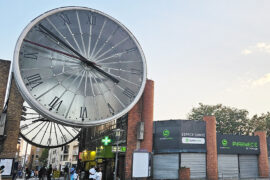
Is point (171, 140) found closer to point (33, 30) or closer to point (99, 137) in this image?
point (99, 137)

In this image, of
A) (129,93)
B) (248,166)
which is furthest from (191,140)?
(129,93)

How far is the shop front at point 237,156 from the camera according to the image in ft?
93.6

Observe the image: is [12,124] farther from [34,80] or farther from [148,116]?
[148,116]

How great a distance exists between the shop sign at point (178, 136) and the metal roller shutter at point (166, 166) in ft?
2.44

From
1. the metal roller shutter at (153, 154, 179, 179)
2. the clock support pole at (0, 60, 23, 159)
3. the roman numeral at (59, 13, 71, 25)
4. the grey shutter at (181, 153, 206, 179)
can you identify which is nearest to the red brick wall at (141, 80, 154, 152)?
the metal roller shutter at (153, 154, 179, 179)

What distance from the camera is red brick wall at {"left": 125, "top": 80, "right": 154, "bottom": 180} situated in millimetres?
21327

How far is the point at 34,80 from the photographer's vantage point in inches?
653

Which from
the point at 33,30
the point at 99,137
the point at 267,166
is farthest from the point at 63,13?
the point at 267,166

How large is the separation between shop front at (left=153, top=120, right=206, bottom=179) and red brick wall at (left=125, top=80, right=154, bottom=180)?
473 centimetres

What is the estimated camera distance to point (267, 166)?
31.1 metres

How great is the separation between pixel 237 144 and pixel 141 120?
14480 mm

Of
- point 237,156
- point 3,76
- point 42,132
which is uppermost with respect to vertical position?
point 3,76

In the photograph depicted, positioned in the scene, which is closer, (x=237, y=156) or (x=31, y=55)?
(x=31, y=55)

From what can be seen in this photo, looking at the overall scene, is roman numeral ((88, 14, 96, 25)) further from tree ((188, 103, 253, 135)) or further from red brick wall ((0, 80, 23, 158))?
tree ((188, 103, 253, 135))
